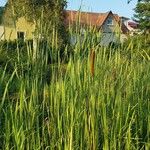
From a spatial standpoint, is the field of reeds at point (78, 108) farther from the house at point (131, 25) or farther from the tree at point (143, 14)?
the tree at point (143, 14)

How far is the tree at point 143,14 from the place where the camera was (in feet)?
149

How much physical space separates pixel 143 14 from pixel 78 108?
44.5 meters

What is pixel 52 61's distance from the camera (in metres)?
3.75

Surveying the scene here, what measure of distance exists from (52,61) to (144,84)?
820 mm

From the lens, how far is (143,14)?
1855 inches

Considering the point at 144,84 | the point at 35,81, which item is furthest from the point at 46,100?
the point at 144,84

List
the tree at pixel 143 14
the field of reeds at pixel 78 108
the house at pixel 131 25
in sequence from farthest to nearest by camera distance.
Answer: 1. the tree at pixel 143 14
2. the house at pixel 131 25
3. the field of reeds at pixel 78 108

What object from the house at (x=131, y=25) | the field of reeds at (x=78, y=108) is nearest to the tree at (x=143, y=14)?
the house at (x=131, y=25)

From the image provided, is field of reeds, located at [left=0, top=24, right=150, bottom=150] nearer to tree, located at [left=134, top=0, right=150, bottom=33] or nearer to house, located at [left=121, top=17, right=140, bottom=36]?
house, located at [left=121, top=17, right=140, bottom=36]

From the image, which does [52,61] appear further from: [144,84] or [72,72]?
[144,84]

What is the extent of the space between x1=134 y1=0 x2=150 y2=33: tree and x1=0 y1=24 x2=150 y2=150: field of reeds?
41.6m

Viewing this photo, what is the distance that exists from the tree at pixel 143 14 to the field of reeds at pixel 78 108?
4160 cm

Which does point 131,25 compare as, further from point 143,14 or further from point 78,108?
point 143,14

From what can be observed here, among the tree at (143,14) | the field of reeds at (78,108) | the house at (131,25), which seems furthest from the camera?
the tree at (143,14)
